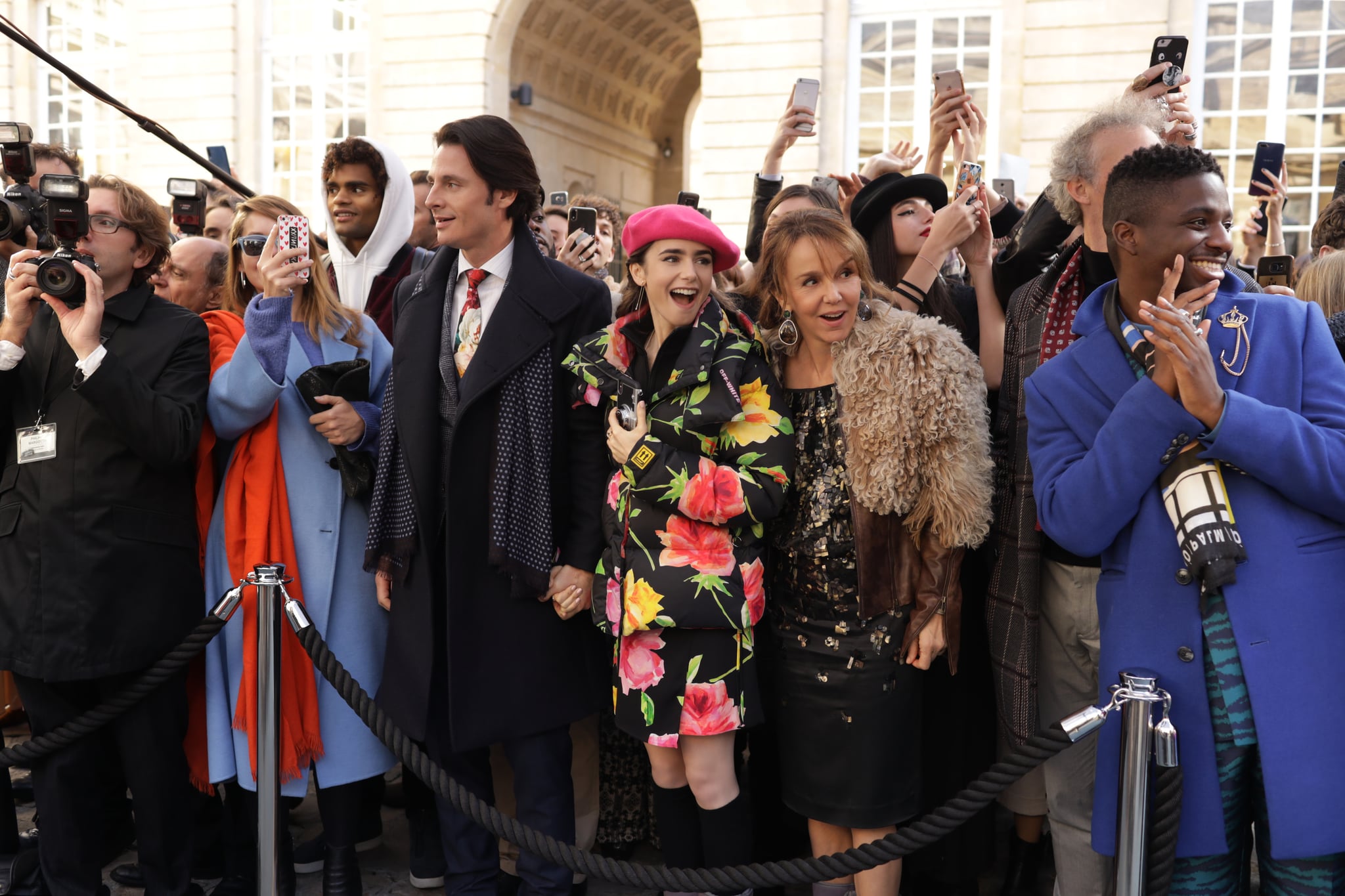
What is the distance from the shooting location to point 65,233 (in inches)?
116

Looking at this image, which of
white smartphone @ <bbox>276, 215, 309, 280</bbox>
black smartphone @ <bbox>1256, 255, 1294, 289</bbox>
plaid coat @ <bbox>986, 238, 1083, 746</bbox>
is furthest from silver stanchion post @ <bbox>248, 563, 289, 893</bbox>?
black smartphone @ <bbox>1256, 255, 1294, 289</bbox>

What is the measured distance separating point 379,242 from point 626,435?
58.0 inches

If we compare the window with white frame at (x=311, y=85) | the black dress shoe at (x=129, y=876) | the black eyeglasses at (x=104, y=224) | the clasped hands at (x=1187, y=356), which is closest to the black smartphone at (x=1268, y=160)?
the clasped hands at (x=1187, y=356)

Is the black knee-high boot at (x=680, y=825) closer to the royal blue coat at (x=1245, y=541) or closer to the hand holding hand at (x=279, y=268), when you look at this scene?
the royal blue coat at (x=1245, y=541)

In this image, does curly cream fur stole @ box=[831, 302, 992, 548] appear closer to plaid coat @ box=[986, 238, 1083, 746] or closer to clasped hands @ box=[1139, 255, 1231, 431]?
plaid coat @ box=[986, 238, 1083, 746]

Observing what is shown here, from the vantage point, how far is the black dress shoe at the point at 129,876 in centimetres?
347

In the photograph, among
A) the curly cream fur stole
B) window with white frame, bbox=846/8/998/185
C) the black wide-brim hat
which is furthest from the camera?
window with white frame, bbox=846/8/998/185

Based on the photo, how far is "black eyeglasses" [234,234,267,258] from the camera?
3.51 metres

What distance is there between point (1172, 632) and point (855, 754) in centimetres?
86

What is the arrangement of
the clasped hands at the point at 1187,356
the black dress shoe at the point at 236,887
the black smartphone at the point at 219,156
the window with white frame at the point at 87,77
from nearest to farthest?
the clasped hands at the point at 1187,356, the black dress shoe at the point at 236,887, the black smartphone at the point at 219,156, the window with white frame at the point at 87,77

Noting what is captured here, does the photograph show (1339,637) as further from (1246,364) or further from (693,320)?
(693,320)

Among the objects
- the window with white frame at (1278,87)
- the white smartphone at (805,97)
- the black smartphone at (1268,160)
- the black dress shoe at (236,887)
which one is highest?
the window with white frame at (1278,87)

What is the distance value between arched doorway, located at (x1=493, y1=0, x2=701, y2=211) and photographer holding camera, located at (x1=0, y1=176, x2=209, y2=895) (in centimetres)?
1333

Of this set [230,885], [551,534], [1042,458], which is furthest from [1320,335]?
[230,885]
